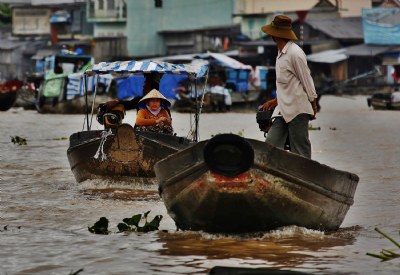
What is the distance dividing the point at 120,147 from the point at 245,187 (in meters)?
4.42

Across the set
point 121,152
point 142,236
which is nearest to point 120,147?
point 121,152

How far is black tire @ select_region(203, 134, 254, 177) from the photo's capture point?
786cm

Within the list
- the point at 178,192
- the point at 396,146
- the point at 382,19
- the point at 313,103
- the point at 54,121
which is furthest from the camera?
the point at 382,19

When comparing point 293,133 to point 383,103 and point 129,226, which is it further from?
point 383,103

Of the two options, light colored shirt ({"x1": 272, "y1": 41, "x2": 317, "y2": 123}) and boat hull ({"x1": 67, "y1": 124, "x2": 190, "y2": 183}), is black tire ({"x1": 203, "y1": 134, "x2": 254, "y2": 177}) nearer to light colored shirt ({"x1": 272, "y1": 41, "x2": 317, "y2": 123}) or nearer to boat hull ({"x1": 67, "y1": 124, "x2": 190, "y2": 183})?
light colored shirt ({"x1": 272, "y1": 41, "x2": 317, "y2": 123})

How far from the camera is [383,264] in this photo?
7.54m

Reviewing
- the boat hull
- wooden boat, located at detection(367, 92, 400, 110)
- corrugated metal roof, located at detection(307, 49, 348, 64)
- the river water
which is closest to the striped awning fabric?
the boat hull

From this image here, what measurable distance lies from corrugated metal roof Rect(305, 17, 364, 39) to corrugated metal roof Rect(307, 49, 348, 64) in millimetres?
2492

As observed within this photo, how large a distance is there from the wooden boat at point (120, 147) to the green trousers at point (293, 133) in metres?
2.97

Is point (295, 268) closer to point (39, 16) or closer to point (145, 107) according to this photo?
point (145, 107)

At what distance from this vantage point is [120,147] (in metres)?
12.3

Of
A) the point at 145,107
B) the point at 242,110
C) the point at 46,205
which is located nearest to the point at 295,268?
the point at 46,205

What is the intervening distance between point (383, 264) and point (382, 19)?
176 feet

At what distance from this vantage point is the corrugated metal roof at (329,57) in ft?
190
